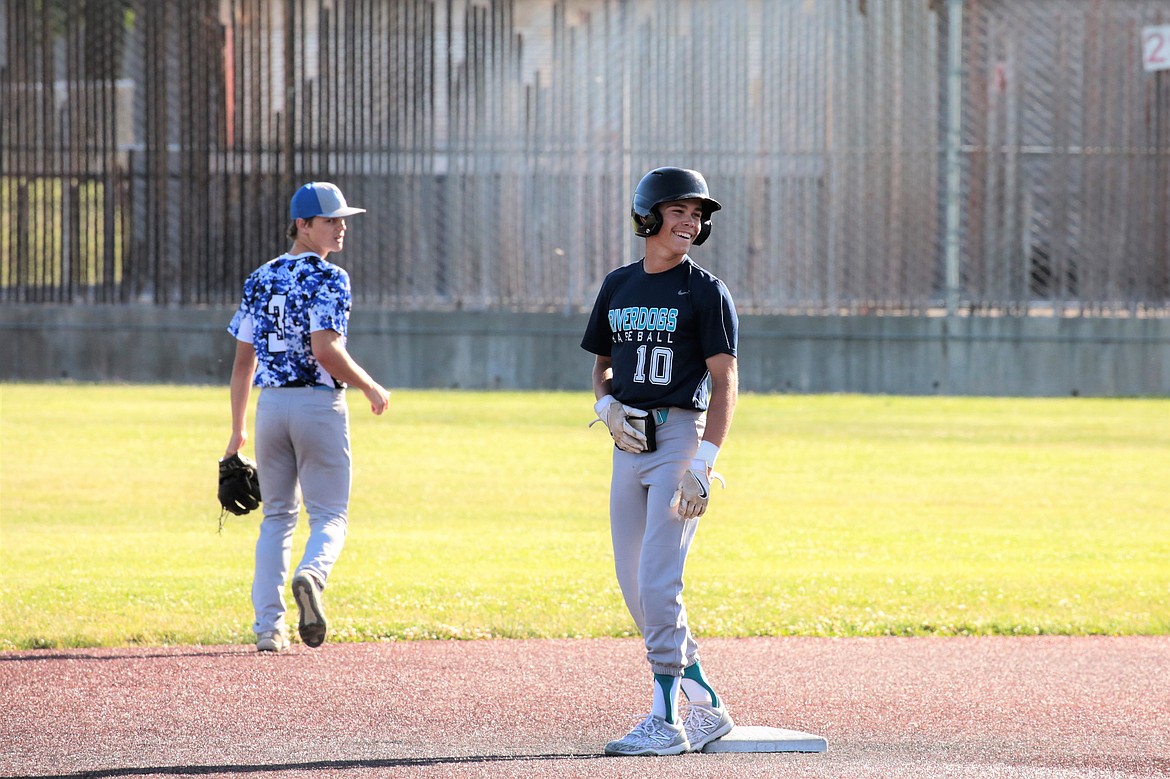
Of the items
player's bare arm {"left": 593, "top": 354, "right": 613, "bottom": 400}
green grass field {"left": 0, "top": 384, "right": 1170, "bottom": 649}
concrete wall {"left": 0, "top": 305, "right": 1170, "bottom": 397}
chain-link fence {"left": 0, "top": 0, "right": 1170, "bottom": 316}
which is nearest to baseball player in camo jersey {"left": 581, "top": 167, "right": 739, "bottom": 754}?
player's bare arm {"left": 593, "top": 354, "right": 613, "bottom": 400}

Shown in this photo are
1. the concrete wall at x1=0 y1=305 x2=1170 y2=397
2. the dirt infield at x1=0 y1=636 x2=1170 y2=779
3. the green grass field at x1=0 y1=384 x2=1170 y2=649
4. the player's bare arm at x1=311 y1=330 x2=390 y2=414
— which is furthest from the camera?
the concrete wall at x1=0 y1=305 x2=1170 y2=397

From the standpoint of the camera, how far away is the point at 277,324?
22.1 feet

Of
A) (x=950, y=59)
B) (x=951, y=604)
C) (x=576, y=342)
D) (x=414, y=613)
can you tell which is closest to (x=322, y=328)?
Result: (x=414, y=613)

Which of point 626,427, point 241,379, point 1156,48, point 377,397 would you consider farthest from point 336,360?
point 1156,48

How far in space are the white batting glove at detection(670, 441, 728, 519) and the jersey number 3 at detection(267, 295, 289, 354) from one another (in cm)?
226

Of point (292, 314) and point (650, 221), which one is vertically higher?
point (650, 221)

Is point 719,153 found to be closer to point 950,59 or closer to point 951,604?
point 950,59

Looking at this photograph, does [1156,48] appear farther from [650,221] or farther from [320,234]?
[650,221]


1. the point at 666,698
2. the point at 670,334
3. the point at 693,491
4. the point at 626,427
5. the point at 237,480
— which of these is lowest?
the point at 666,698

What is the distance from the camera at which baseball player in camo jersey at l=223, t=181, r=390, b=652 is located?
670cm

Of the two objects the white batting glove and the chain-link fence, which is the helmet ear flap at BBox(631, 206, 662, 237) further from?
the chain-link fence

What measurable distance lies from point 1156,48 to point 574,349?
352 inches

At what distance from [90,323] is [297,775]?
1812 centimetres

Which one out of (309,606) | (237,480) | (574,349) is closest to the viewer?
(309,606)
